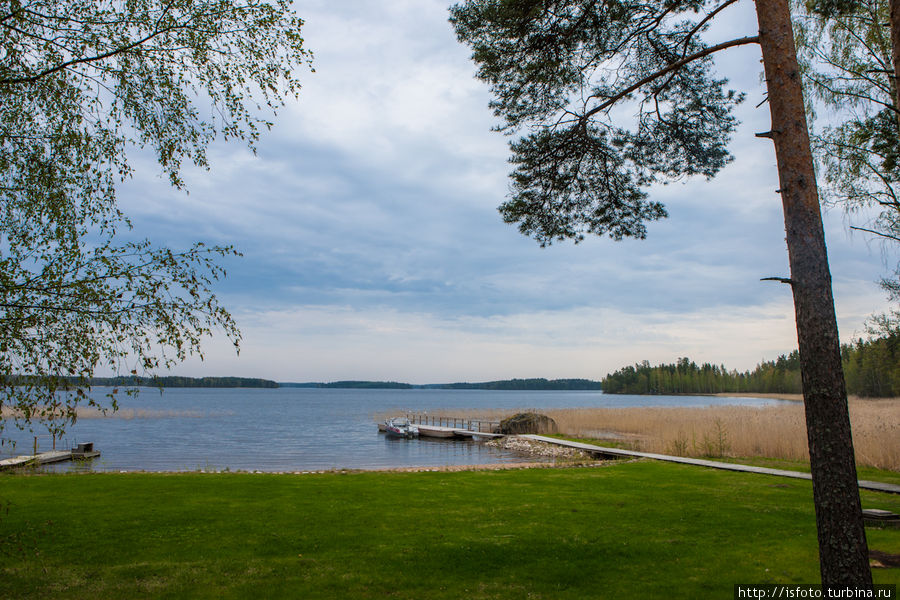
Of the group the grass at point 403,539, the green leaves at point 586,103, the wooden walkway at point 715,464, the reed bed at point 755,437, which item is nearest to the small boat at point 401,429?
the reed bed at point 755,437

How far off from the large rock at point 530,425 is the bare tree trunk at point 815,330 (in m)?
30.2

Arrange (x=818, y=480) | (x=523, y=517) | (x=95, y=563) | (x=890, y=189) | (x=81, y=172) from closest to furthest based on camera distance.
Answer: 1. (x=818, y=480)
2. (x=81, y=172)
3. (x=95, y=563)
4. (x=523, y=517)
5. (x=890, y=189)

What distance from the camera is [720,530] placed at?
7.80m

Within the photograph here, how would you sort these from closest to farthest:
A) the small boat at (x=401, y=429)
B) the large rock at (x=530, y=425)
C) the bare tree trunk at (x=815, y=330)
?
the bare tree trunk at (x=815, y=330) < the large rock at (x=530, y=425) < the small boat at (x=401, y=429)

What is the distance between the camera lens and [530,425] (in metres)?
34.6

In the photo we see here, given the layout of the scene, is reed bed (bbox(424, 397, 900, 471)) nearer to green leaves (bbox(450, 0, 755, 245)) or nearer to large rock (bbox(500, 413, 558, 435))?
large rock (bbox(500, 413, 558, 435))

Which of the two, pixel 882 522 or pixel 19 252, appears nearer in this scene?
pixel 19 252

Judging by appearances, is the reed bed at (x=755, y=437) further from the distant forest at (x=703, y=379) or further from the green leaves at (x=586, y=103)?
the distant forest at (x=703, y=379)

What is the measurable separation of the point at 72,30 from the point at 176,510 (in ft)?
23.1

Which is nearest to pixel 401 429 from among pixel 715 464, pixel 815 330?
pixel 715 464

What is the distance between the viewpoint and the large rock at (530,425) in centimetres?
3438

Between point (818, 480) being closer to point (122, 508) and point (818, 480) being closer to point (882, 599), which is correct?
point (882, 599)

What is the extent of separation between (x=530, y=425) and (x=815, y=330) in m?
30.9

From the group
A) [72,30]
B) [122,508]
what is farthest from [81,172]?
[122,508]
